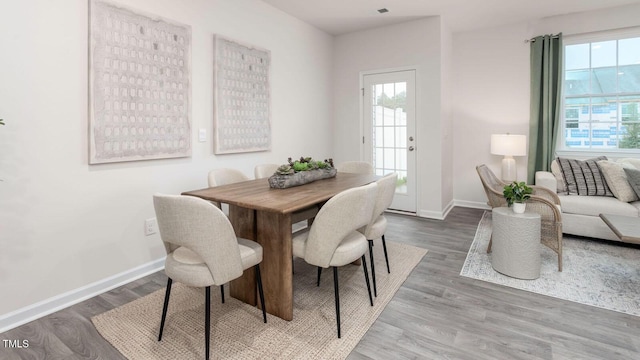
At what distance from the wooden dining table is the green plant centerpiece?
3.0 inches

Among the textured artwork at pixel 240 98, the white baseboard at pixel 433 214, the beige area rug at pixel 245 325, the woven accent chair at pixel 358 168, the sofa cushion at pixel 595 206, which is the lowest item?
the beige area rug at pixel 245 325

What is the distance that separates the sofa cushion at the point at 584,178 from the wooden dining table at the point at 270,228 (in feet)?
9.76

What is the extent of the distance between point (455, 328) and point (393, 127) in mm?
3260

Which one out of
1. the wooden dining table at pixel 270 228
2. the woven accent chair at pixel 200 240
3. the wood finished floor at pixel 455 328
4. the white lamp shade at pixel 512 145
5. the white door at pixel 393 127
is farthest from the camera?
the white door at pixel 393 127

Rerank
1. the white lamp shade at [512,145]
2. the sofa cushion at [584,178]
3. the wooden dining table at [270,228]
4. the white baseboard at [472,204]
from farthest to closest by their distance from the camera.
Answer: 1. the white baseboard at [472,204]
2. the white lamp shade at [512,145]
3. the sofa cushion at [584,178]
4. the wooden dining table at [270,228]

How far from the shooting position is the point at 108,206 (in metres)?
2.47

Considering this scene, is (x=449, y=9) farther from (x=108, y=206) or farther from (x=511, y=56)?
→ (x=108, y=206)

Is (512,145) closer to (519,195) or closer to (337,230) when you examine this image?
(519,195)

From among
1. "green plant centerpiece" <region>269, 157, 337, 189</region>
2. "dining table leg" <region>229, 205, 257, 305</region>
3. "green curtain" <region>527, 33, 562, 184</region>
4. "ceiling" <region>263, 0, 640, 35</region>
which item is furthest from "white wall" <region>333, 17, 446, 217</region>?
"dining table leg" <region>229, 205, 257, 305</region>

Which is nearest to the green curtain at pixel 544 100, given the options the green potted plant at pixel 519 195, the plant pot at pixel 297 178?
the green potted plant at pixel 519 195

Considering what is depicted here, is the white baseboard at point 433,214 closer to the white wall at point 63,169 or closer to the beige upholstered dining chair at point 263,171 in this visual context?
the beige upholstered dining chair at point 263,171

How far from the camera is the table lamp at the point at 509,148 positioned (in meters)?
4.29

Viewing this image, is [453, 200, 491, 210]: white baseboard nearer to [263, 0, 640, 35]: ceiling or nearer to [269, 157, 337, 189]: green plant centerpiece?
[263, 0, 640, 35]: ceiling

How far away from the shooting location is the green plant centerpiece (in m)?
2.32
